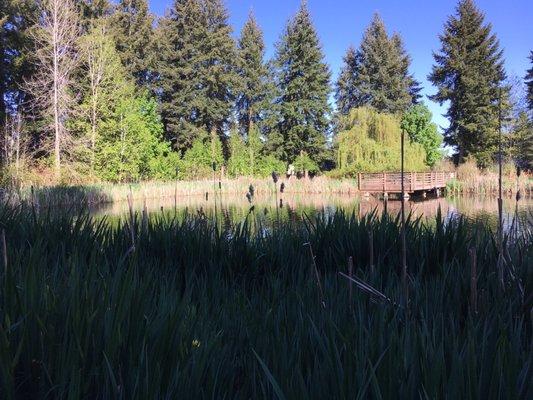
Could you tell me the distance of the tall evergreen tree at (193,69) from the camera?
1677 inches

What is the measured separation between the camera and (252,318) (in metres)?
1.99

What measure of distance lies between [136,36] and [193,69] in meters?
5.32

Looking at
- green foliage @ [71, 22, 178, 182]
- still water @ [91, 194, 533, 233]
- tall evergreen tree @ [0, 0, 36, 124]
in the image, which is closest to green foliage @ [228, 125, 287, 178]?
green foliage @ [71, 22, 178, 182]

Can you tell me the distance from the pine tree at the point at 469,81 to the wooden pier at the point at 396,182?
12016 mm

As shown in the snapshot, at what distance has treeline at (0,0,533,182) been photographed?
2891 centimetres

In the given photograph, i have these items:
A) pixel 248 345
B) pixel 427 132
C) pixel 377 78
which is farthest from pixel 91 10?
pixel 248 345

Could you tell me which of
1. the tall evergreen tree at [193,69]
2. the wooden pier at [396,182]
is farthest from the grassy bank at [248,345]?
the tall evergreen tree at [193,69]

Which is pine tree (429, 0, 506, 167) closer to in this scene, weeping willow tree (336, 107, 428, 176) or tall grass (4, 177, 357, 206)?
weeping willow tree (336, 107, 428, 176)

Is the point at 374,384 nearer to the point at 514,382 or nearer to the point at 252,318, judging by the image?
the point at 514,382

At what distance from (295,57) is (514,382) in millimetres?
41394

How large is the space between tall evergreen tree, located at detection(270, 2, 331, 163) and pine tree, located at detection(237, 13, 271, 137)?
11.8 ft

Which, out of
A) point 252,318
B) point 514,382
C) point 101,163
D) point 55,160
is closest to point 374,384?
point 514,382

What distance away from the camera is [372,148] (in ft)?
106

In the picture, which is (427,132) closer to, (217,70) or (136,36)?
(217,70)
